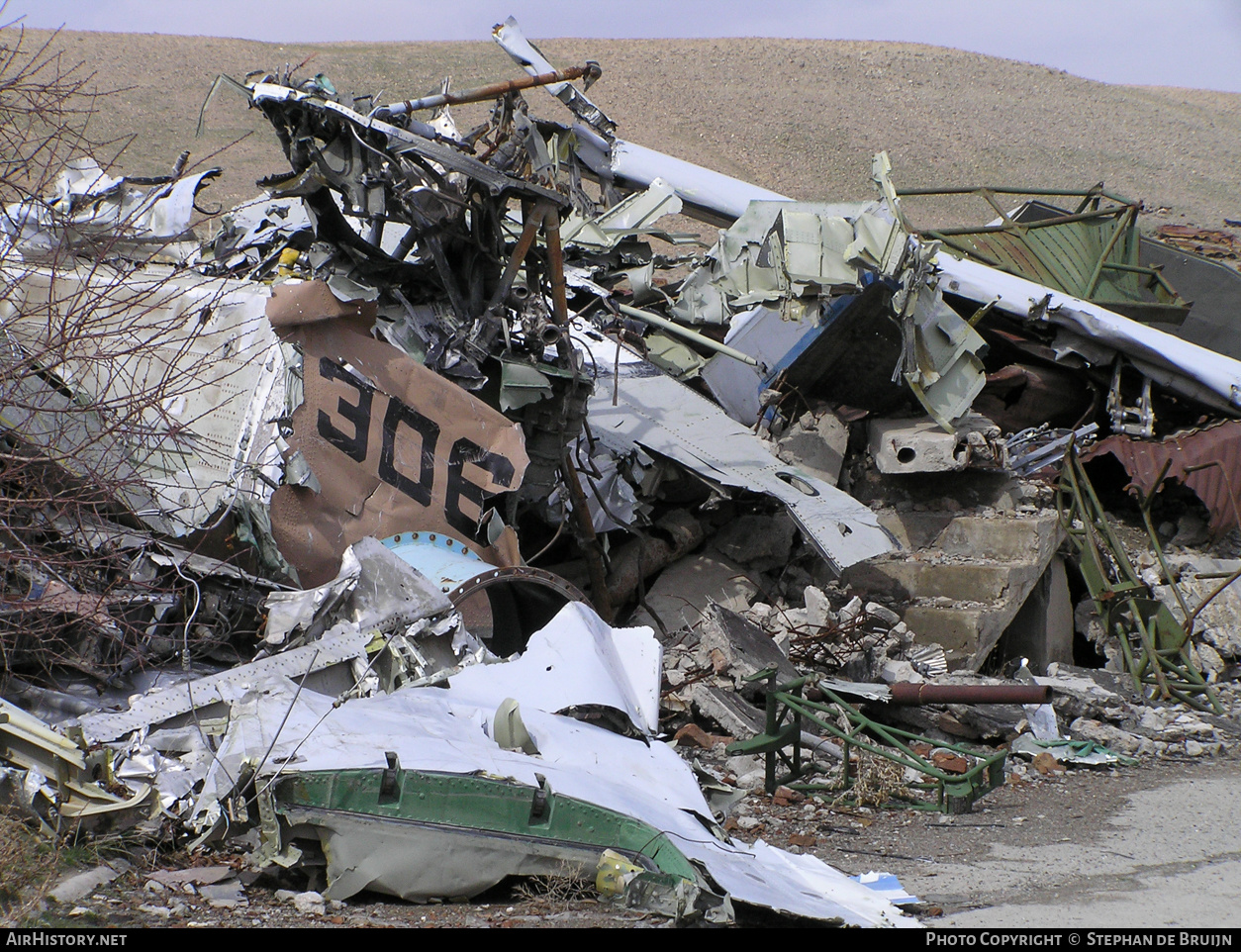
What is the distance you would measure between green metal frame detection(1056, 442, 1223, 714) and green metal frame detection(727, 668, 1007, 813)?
2.71 meters

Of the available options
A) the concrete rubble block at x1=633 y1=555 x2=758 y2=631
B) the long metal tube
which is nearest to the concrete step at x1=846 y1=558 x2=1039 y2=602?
the concrete rubble block at x1=633 y1=555 x2=758 y2=631

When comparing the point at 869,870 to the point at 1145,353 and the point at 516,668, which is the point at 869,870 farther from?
the point at 1145,353

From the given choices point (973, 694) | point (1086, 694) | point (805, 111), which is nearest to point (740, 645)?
point (973, 694)

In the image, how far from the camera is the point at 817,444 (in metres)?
8.45

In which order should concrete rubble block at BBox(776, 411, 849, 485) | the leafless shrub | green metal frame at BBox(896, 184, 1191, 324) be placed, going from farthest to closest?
green metal frame at BBox(896, 184, 1191, 324), concrete rubble block at BBox(776, 411, 849, 485), the leafless shrub

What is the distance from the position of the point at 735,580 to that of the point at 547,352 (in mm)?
2154

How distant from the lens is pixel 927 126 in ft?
120

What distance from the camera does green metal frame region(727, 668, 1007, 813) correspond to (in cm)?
495

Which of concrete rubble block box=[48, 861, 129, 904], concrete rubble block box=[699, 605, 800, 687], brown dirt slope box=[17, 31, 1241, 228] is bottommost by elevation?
concrete rubble block box=[48, 861, 129, 904]

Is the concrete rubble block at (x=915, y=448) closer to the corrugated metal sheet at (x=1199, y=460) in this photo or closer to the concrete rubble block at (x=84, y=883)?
the corrugated metal sheet at (x=1199, y=460)

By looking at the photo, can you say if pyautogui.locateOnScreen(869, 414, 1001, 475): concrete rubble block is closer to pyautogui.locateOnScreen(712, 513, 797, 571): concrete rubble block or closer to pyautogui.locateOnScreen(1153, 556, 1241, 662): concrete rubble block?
pyautogui.locateOnScreen(712, 513, 797, 571): concrete rubble block

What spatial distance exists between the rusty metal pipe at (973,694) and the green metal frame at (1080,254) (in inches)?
252

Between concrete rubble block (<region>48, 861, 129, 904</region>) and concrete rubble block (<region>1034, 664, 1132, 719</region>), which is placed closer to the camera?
concrete rubble block (<region>48, 861, 129, 904</region>)

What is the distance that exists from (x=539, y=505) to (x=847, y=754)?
8.34 feet
